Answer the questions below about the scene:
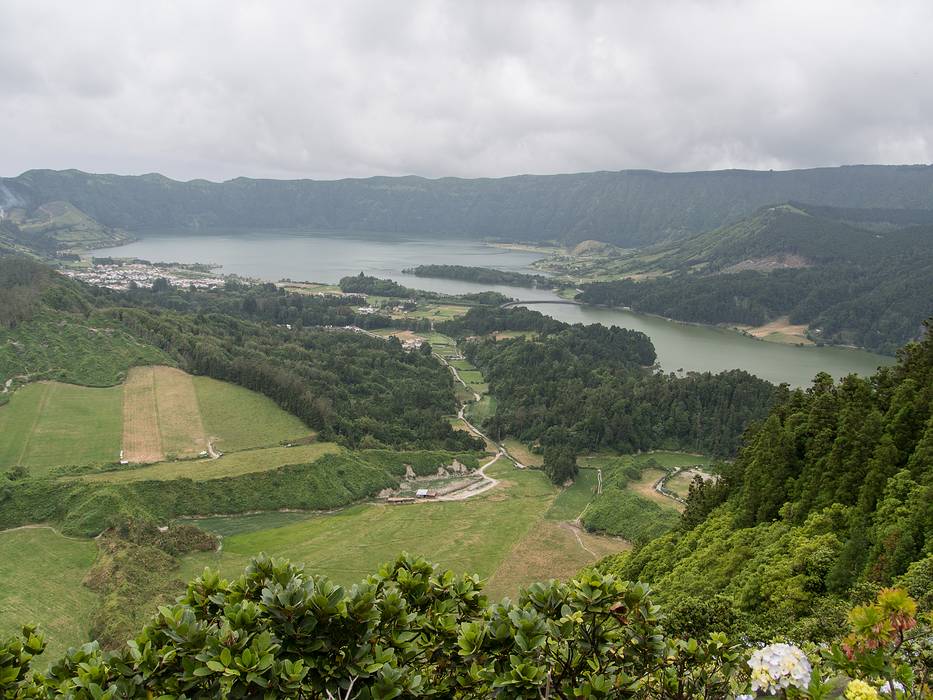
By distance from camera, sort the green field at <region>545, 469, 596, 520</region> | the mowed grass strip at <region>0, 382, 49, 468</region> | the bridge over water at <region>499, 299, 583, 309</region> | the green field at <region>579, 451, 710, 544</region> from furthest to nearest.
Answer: the bridge over water at <region>499, 299, 583, 309</region>
the green field at <region>545, 469, 596, 520</region>
the mowed grass strip at <region>0, 382, 49, 468</region>
the green field at <region>579, 451, 710, 544</region>

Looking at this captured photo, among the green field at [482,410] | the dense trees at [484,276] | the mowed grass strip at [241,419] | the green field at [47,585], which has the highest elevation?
the dense trees at [484,276]

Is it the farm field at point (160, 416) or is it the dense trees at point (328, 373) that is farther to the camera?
the dense trees at point (328, 373)

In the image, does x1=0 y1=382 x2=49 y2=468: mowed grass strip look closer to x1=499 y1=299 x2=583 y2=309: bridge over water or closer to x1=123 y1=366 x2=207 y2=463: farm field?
x1=123 y1=366 x2=207 y2=463: farm field

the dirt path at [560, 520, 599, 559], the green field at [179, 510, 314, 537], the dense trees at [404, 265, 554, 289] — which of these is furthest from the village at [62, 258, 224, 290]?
the dirt path at [560, 520, 599, 559]

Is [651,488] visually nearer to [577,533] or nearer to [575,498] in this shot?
[575,498]

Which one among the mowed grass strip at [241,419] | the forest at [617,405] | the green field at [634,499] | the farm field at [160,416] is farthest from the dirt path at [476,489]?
the farm field at [160,416]

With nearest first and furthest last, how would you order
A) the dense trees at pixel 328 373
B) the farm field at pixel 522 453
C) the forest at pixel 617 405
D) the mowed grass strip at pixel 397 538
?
the mowed grass strip at pixel 397 538
the farm field at pixel 522 453
the dense trees at pixel 328 373
the forest at pixel 617 405

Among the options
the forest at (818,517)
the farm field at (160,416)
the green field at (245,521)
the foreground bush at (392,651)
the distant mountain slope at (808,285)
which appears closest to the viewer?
the foreground bush at (392,651)

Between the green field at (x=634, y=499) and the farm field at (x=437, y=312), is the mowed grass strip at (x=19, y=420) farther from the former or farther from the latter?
the farm field at (x=437, y=312)
